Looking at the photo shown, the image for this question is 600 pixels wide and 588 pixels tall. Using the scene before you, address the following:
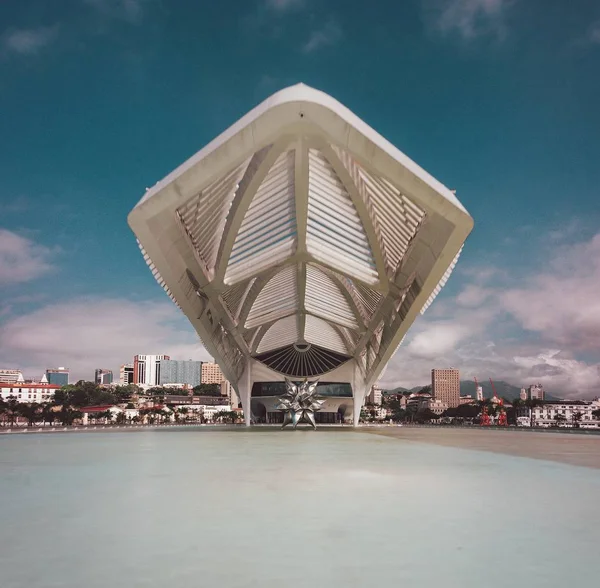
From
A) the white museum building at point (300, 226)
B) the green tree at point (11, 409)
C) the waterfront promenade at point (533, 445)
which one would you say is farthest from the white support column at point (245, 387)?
the green tree at point (11, 409)

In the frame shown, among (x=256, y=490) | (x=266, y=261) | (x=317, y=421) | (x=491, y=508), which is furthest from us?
(x=317, y=421)

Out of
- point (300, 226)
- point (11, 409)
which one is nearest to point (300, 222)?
point (300, 226)

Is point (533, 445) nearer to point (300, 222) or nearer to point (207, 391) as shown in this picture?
point (300, 222)

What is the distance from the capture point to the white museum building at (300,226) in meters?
16.9

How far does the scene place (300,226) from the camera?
25719 mm

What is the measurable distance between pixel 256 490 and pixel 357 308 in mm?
30755

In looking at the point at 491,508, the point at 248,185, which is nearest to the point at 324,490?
the point at 491,508

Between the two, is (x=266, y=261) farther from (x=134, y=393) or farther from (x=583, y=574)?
(x=134, y=393)

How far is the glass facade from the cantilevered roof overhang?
71.1 feet

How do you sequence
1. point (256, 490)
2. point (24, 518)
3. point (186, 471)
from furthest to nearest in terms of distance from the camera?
point (186, 471) < point (256, 490) < point (24, 518)

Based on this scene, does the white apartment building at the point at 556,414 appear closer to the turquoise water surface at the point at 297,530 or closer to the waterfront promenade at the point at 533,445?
the waterfront promenade at the point at 533,445

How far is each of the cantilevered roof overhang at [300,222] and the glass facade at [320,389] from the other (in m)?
21.7

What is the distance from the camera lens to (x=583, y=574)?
3.67m

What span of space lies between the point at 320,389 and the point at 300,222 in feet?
123
